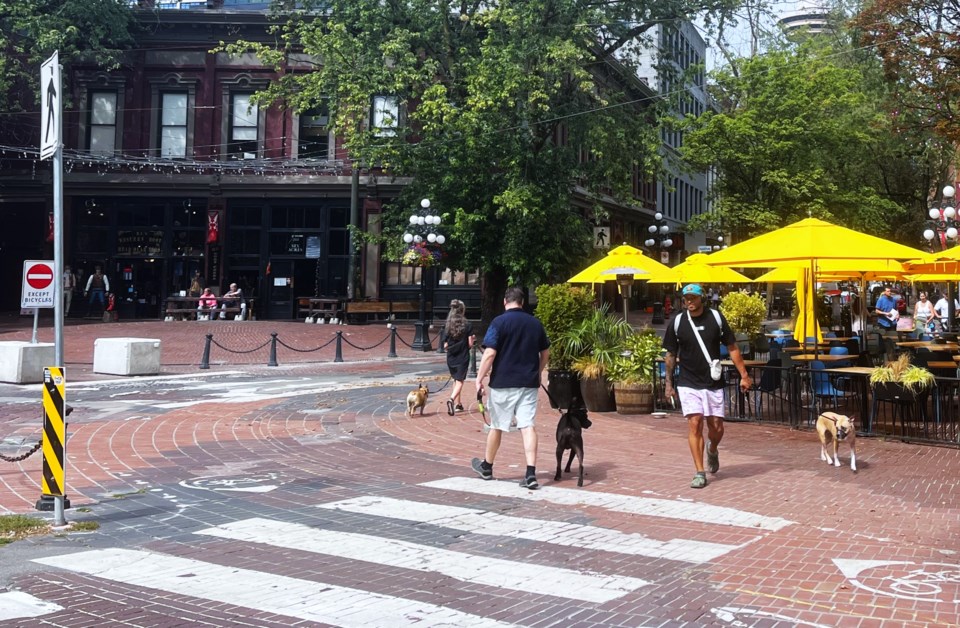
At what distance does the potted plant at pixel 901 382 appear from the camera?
35.1ft

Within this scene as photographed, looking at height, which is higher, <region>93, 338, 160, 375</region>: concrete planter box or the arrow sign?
the arrow sign

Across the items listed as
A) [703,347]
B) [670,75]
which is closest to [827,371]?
[703,347]

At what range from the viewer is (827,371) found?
1135 cm

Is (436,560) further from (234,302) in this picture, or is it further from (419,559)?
(234,302)

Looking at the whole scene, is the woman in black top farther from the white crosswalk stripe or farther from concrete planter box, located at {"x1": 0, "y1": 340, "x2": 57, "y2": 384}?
concrete planter box, located at {"x1": 0, "y1": 340, "x2": 57, "y2": 384}

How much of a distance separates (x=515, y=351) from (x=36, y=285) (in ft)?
Answer: 33.4

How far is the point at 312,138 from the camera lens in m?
37.6

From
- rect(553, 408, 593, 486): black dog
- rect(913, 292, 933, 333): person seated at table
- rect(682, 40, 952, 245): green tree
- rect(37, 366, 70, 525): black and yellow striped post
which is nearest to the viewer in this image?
rect(37, 366, 70, 525): black and yellow striped post

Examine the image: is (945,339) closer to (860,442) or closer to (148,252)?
(860,442)

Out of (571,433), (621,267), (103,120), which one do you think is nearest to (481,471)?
(571,433)

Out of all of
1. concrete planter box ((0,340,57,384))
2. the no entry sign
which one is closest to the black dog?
the no entry sign

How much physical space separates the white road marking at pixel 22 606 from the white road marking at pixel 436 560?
1.67 meters

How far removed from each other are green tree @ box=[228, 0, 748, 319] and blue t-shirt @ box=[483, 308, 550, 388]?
16.2m

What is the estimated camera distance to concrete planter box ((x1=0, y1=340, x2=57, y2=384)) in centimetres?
1723
